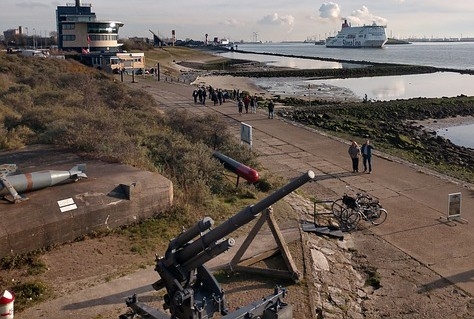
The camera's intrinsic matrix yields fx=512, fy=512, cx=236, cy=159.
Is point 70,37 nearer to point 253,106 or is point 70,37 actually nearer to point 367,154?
point 253,106

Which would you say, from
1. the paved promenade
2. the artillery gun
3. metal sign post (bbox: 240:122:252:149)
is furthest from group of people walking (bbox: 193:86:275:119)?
the artillery gun

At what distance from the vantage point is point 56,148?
15.4 m

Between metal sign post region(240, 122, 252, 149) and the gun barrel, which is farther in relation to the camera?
metal sign post region(240, 122, 252, 149)

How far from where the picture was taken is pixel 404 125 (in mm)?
34594

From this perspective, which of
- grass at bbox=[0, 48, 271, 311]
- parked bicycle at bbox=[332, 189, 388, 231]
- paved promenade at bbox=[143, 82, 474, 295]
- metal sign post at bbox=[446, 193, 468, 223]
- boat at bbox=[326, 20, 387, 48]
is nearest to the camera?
grass at bbox=[0, 48, 271, 311]

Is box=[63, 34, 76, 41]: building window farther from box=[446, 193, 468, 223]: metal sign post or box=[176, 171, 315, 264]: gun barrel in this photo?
box=[176, 171, 315, 264]: gun barrel

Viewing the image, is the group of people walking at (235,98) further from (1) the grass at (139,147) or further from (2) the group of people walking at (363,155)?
(2) the group of people walking at (363,155)

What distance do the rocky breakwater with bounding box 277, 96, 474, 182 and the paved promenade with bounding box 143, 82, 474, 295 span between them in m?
1.82

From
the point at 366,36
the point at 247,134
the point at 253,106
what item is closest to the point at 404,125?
the point at 253,106

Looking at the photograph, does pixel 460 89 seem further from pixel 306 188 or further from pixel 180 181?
pixel 180 181

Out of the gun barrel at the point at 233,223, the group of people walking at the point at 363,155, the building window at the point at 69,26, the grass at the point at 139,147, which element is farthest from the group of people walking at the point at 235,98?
the building window at the point at 69,26

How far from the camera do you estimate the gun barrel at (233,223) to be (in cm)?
600

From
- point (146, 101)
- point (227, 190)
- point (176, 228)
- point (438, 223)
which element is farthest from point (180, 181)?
point (146, 101)

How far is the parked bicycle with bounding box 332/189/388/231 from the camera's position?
12.8 metres
